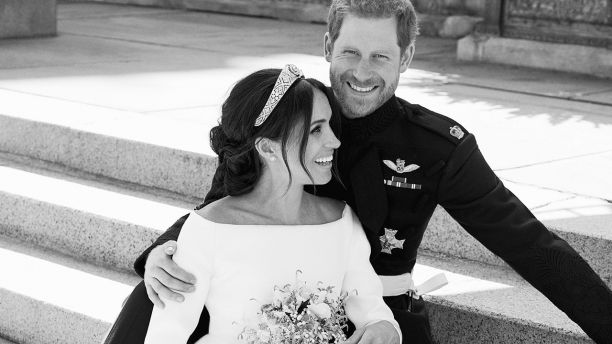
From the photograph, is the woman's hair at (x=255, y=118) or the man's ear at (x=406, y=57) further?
the man's ear at (x=406, y=57)

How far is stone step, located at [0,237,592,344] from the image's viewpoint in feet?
11.7

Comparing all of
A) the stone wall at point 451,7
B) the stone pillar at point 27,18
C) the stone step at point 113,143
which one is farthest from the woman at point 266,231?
the stone wall at point 451,7

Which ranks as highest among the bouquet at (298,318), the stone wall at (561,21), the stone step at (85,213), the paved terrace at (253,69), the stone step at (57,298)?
the stone wall at (561,21)

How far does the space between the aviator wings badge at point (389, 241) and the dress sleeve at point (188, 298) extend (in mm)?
573

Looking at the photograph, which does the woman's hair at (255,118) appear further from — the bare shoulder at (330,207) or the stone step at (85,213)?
the stone step at (85,213)

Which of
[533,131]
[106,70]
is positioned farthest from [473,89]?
[106,70]

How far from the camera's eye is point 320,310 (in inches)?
112

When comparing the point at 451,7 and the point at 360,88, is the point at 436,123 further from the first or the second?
the point at 451,7

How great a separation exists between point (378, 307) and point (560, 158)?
222cm

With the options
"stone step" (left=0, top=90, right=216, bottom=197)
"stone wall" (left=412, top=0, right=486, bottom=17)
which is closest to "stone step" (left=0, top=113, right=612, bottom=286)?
"stone step" (left=0, top=90, right=216, bottom=197)

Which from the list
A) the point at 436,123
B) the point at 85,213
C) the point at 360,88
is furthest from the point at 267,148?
the point at 85,213

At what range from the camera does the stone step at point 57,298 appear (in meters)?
4.12

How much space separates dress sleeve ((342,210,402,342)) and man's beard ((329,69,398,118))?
35 centimetres

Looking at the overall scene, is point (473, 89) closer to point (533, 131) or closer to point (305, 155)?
point (533, 131)
